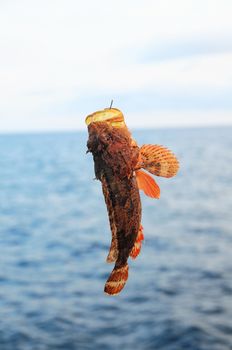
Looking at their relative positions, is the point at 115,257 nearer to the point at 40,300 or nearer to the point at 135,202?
the point at 135,202

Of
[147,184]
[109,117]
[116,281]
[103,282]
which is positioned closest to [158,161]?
[147,184]

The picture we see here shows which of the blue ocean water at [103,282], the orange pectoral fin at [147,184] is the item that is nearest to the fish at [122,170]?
the orange pectoral fin at [147,184]

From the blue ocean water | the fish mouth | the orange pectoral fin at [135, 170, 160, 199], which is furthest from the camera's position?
the blue ocean water

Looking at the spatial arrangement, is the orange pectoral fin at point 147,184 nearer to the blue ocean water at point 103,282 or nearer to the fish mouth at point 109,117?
the fish mouth at point 109,117

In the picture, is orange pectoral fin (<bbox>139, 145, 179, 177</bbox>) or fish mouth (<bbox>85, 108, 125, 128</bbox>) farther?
orange pectoral fin (<bbox>139, 145, 179, 177</bbox>)

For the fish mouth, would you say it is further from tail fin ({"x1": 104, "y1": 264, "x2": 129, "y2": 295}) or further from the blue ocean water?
the blue ocean water

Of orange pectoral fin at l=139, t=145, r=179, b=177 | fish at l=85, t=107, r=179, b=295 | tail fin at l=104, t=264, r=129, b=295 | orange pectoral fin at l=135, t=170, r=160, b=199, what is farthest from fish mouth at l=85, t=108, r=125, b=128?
tail fin at l=104, t=264, r=129, b=295

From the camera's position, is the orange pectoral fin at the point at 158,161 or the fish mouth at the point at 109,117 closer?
the fish mouth at the point at 109,117

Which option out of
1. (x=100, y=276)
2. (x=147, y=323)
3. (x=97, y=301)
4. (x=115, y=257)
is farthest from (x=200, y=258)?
(x=115, y=257)
